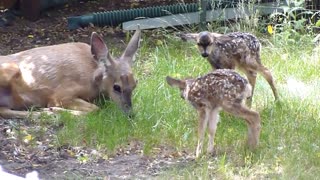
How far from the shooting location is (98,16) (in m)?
11.8

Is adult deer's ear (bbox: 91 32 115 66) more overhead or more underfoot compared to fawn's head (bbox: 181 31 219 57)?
more underfoot

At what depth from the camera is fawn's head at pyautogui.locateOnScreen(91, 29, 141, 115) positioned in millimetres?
7730

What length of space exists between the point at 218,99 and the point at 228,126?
2.77 feet

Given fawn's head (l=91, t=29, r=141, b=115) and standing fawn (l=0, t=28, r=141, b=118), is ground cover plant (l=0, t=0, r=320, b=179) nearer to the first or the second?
fawn's head (l=91, t=29, r=141, b=115)

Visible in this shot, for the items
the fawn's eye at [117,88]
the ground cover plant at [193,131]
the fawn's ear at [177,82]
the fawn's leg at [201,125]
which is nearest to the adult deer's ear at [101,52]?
the fawn's eye at [117,88]

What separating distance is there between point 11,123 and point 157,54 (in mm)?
2847

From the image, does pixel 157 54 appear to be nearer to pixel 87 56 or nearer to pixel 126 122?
pixel 87 56

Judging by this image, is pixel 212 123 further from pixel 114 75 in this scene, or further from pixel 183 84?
pixel 114 75

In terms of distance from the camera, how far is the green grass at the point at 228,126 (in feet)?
20.4

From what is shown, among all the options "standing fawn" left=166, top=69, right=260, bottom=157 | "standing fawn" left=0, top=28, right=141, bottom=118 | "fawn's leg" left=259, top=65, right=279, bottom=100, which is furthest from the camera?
"standing fawn" left=0, top=28, right=141, bottom=118

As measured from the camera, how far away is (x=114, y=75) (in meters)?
7.89

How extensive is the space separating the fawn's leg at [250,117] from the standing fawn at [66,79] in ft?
5.52

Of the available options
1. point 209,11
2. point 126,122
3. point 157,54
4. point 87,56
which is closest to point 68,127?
point 126,122

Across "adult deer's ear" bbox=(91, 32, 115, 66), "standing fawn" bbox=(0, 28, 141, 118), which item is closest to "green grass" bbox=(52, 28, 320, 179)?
"standing fawn" bbox=(0, 28, 141, 118)
